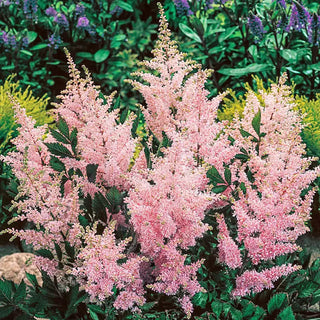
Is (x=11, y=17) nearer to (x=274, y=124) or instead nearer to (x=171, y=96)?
(x=171, y=96)

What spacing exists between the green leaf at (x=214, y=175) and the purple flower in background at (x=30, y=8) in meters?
3.11

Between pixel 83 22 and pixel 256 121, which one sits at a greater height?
pixel 256 121

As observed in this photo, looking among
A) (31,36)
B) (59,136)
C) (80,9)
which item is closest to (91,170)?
(59,136)

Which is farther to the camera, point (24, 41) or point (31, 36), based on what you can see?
point (31, 36)

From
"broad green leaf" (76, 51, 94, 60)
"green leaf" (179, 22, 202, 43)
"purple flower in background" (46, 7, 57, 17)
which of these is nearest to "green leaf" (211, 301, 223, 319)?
"green leaf" (179, 22, 202, 43)

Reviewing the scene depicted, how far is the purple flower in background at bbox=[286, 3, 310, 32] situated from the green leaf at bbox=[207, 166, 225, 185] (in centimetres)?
185

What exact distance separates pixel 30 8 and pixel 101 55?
2.54 feet

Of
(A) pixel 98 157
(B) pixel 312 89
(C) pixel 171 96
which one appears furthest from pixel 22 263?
(B) pixel 312 89

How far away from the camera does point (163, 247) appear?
1493mm

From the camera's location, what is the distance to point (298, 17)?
3.12 metres

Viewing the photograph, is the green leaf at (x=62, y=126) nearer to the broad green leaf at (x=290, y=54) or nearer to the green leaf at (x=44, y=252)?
the green leaf at (x=44, y=252)

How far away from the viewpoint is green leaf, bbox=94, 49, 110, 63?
14.0 ft

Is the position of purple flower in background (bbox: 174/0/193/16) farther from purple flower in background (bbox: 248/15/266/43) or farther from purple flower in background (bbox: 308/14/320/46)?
purple flower in background (bbox: 308/14/320/46)

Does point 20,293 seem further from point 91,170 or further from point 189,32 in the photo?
point 189,32
